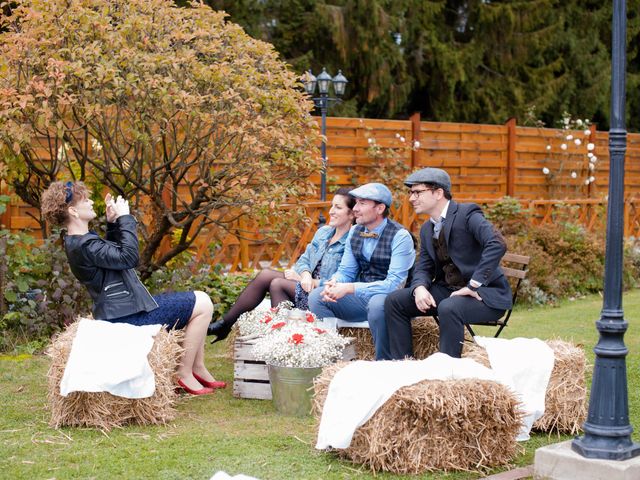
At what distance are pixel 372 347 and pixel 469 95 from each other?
14.7m

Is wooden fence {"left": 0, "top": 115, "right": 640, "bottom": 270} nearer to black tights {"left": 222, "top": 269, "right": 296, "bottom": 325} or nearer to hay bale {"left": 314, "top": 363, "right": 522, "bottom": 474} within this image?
black tights {"left": 222, "top": 269, "right": 296, "bottom": 325}

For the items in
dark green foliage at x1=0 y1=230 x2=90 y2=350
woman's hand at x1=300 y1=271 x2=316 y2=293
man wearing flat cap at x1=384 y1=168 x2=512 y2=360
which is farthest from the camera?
dark green foliage at x1=0 y1=230 x2=90 y2=350

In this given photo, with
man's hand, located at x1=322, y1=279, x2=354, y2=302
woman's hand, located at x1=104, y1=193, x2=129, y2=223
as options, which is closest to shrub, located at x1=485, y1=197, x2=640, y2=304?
man's hand, located at x1=322, y1=279, x2=354, y2=302

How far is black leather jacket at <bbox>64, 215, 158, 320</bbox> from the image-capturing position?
5707mm

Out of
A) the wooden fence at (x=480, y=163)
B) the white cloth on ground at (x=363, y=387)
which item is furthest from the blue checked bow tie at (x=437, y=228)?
the wooden fence at (x=480, y=163)

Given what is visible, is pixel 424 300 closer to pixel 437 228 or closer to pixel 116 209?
pixel 437 228

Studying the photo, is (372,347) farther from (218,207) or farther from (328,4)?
(328,4)

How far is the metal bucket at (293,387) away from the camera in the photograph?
557 centimetres

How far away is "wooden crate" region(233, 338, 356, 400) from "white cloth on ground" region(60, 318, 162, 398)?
29.2 inches

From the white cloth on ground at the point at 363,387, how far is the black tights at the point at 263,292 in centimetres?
197

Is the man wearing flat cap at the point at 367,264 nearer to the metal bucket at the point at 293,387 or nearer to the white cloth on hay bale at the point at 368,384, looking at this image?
the metal bucket at the point at 293,387

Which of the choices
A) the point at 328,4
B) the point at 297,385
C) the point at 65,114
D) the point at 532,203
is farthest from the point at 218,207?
the point at 328,4

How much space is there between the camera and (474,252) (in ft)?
19.4

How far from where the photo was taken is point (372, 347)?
636 cm
